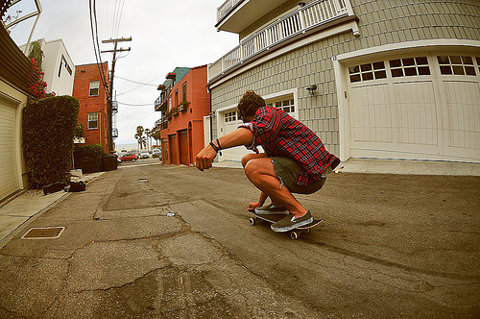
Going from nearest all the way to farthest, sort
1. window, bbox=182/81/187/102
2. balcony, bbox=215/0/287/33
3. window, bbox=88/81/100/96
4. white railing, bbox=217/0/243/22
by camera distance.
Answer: balcony, bbox=215/0/287/33 → white railing, bbox=217/0/243/22 → window, bbox=182/81/187/102 → window, bbox=88/81/100/96

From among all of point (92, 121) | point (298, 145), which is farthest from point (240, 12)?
point (92, 121)

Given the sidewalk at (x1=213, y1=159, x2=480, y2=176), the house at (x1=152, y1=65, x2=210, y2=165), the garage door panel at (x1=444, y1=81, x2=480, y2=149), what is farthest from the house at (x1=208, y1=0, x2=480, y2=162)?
the house at (x1=152, y1=65, x2=210, y2=165)

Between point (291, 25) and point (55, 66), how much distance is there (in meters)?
13.3

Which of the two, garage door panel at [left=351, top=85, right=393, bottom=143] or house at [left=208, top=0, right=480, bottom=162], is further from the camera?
garage door panel at [left=351, top=85, right=393, bottom=143]

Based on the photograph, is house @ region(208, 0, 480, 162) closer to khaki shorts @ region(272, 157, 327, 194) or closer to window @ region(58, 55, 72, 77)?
khaki shorts @ region(272, 157, 327, 194)

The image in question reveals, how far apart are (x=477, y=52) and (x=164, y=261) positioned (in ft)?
27.3

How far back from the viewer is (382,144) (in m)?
5.88

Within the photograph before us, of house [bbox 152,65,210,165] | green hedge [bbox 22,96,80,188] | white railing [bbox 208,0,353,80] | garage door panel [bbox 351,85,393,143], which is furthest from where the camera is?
house [bbox 152,65,210,165]

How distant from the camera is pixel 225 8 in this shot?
39.0 ft

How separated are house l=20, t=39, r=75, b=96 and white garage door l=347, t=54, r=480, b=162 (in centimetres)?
1428

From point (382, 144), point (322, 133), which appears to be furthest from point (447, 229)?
point (322, 133)

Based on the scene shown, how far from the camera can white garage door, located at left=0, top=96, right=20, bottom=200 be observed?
16.6ft

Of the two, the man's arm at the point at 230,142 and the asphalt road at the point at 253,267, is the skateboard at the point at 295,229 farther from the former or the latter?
the man's arm at the point at 230,142

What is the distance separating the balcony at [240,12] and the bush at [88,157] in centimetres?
1119
